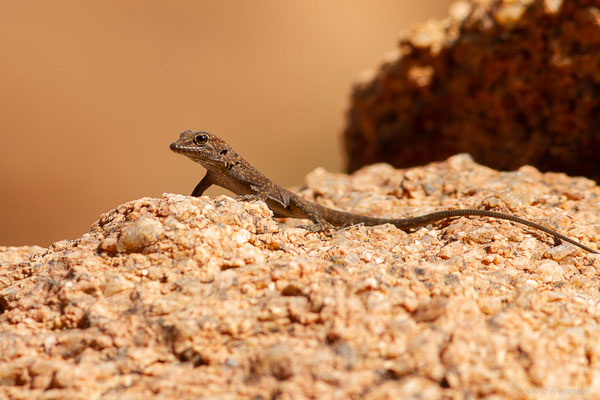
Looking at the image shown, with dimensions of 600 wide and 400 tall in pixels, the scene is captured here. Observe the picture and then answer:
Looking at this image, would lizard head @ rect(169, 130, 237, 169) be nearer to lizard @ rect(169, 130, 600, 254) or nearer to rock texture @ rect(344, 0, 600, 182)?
lizard @ rect(169, 130, 600, 254)

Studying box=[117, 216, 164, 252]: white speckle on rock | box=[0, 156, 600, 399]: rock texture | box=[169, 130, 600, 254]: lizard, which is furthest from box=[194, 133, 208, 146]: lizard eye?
box=[117, 216, 164, 252]: white speckle on rock

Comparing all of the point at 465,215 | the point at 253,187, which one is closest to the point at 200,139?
the point at 253,187

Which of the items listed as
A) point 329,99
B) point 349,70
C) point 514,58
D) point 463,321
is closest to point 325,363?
point 463,321

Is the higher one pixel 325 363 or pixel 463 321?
pixel 463 321

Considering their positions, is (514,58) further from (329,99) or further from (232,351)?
(329,99)

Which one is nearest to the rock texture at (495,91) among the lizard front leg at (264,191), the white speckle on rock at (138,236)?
the lizard front leg at (264,191)

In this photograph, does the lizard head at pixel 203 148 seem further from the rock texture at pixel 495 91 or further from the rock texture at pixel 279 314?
the rock texture at pixel 495 91
